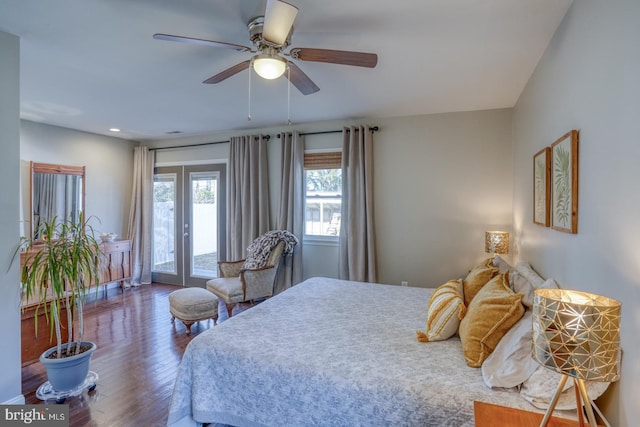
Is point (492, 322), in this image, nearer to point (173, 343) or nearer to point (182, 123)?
point (173, 343)

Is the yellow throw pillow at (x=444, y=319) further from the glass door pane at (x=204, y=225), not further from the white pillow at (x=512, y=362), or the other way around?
the glass door pane at (x=204, y=225)

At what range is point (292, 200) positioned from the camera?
15.1 ft

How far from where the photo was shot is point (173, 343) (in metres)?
3.32

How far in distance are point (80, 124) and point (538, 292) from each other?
5731 millimetres

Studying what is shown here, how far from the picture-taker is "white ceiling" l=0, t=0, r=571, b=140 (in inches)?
75.8

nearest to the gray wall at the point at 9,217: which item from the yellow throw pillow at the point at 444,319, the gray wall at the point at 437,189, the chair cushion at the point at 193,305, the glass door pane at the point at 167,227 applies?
the chair cushion at the point at 193,305

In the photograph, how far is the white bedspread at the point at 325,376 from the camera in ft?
4.87

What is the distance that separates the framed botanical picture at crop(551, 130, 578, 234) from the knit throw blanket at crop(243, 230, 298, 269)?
3010 millimetres

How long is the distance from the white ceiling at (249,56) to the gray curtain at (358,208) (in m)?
0.37

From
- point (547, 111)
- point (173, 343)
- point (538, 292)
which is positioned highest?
point (547, 111)

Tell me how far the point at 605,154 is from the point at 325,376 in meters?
1.67

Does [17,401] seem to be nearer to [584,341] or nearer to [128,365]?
[128,365]

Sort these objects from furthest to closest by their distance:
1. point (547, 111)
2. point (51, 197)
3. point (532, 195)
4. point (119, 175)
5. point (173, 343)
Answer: point (119, 175) < point (51, 197) < point (173, 343) < point (532, 195) < point (547, 111)

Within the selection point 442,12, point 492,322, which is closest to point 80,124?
point 442,12
